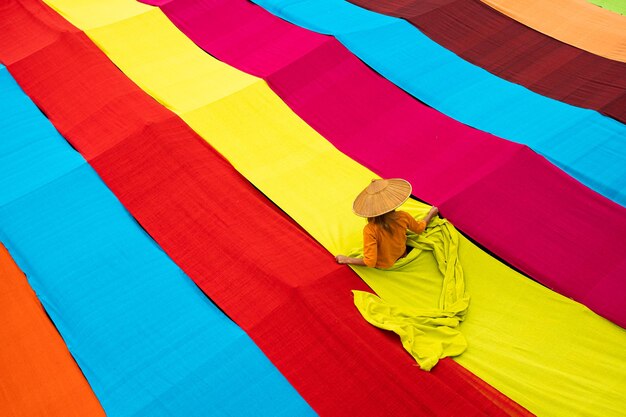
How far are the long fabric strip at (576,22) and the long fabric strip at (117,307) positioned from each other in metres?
4.85

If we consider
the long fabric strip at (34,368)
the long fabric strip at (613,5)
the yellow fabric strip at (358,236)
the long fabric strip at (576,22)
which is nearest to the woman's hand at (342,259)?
the yellow fabric strip at (358,236)

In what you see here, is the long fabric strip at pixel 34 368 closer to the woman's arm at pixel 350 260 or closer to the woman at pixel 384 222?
the woman's arm at pixel 350 260

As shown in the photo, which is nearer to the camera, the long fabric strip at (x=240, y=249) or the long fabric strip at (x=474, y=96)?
the long fabric strip at (x=240, y=249)

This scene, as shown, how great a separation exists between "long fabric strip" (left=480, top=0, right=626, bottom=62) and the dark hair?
3.67 metres

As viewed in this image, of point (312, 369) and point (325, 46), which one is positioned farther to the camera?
point (325, 46)

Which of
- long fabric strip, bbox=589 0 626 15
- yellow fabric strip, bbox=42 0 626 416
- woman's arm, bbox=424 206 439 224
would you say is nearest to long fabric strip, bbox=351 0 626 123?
long fabric strip, bbox=589 0 626 15

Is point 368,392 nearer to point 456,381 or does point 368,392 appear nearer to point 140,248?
point 456,381

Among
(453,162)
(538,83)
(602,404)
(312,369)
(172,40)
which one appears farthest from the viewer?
(172,40)

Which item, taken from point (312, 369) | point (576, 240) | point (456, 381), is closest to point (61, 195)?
point (312, 369)

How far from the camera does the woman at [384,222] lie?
12.9ft

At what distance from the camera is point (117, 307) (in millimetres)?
4281

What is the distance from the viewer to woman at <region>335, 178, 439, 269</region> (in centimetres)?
393

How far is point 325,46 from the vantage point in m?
6.37

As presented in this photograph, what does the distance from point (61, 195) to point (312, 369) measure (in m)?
2.91
